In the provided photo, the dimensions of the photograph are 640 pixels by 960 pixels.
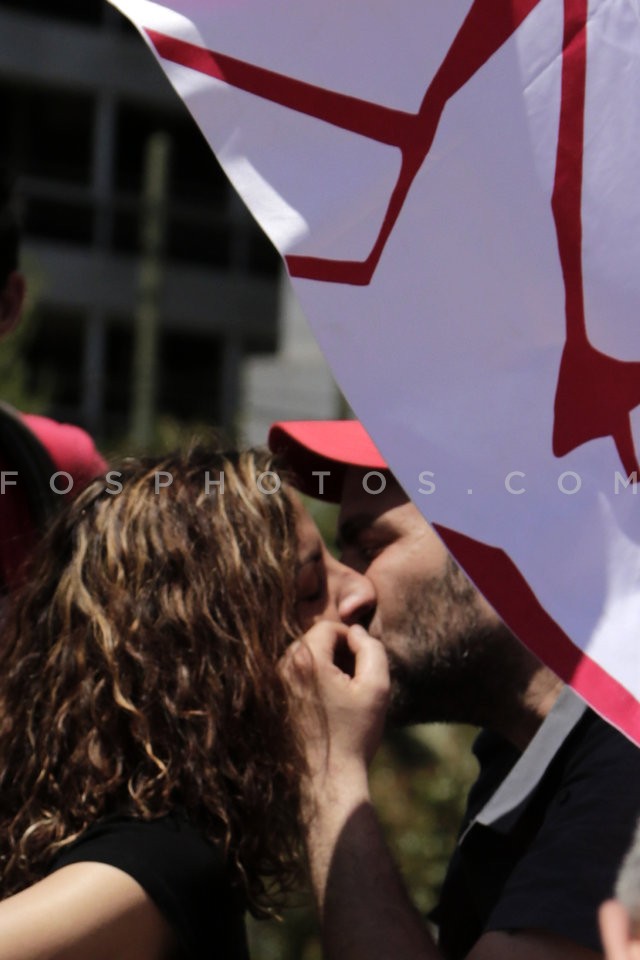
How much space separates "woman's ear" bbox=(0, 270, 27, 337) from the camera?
3045mm

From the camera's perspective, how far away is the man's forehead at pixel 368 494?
3.02 meters

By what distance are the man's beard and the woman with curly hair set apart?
0.84ft

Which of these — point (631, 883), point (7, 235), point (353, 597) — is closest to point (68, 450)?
point (7, 235)

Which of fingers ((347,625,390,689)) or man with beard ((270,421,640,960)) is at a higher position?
fingers ((347,625,390,689))

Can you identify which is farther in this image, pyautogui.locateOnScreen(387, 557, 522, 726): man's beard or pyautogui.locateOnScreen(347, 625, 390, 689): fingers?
pyautogui.locateOnScreen(387, 557, 522, 726): man's beard

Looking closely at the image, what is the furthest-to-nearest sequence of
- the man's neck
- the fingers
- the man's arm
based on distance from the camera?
the man's neck → the fingers → the man's arm

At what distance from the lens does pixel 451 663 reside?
271 centimetres

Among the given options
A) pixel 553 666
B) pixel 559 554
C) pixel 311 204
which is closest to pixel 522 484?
pixel 559 554

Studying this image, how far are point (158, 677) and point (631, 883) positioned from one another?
782mm

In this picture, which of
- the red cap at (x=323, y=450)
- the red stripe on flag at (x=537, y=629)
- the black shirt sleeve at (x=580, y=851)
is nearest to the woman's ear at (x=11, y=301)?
the red cap at (x=323, y=450)

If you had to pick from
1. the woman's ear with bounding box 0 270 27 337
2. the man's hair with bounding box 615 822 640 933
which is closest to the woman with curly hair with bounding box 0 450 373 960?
the man's hair with bounding box 615 822 640 933

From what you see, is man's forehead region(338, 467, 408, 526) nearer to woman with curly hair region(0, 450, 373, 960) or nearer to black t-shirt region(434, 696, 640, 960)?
woman with curly hair region(0, 450, 373, 960)

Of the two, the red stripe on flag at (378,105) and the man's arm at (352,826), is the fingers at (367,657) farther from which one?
the red stripe on flag at (378,105)

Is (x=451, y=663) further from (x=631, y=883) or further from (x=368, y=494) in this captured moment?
(x=631, y=883)
